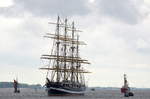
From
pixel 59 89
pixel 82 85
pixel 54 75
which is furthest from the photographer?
pixel 82 85

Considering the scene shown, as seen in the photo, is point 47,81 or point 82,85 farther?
point 82,85

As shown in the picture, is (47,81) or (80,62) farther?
(80,62)

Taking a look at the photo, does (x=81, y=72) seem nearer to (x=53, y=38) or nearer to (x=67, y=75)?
(x=67, y=75)

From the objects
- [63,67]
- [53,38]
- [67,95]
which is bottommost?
[67,95]

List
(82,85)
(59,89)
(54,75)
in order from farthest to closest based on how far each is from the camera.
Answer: (82,85)
(54,75)
(59,89)

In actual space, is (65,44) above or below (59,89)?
above

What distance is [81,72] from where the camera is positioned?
6890 inches

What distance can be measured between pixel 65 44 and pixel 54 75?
14239 millimetres

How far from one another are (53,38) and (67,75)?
15.7 metres

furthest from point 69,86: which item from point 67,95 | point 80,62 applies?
point 80,62

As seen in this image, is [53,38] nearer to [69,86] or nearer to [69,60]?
[69,60]

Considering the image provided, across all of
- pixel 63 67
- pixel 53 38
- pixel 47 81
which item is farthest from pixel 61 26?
pixel 47 81

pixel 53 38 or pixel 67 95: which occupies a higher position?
pixel 53 38

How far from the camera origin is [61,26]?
565 feet
